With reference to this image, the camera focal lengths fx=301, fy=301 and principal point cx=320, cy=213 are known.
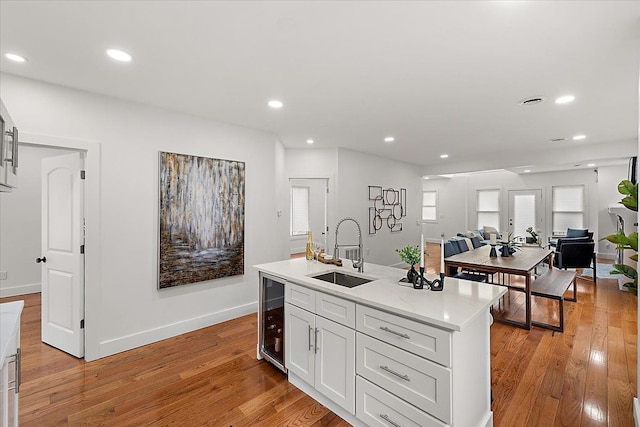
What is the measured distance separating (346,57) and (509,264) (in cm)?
331

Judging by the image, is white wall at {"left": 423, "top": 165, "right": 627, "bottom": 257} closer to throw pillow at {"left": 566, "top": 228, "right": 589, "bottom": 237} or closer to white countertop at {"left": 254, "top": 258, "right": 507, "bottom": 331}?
throw pillow at {"left": 566, "top": 228, "right": 589, "bottom": 237}

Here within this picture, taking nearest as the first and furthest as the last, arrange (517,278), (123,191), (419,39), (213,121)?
(419,39) → (123,191) → (213,121) → (517,278)

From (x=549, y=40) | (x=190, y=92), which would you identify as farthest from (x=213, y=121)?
(x=549, y=40)

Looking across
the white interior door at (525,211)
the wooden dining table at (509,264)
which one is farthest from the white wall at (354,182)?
the white interior door at (525,211)

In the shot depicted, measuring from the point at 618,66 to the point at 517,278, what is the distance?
4531mm

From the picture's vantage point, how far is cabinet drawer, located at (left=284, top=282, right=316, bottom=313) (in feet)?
7.45

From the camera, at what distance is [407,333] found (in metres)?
1.68

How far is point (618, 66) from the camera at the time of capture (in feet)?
7.70

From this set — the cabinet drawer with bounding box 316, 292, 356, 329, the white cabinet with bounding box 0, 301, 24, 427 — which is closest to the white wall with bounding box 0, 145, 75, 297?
the white cabinet with bounding box 0, 301, 24, 427

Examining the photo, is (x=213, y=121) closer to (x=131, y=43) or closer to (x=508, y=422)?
(x=131, y=43)

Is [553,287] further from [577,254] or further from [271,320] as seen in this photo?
[271,320]

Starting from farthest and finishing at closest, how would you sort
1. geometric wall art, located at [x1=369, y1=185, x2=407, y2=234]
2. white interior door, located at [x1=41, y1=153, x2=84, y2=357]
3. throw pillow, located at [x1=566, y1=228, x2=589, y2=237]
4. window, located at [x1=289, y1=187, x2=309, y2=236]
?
window, located at [x1=289, y1=187, x2=309, y2=236] < throw pillow, located at [x1=566, y1=228, x2=589, y2=237] < geometric wall art, located at [x1=369, y1=185, x2=407, y2=234] < white interior door, located at [x1=41, y1=153, x2=84, y2=357]

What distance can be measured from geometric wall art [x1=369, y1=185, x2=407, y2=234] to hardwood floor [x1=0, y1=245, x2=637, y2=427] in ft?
10.8

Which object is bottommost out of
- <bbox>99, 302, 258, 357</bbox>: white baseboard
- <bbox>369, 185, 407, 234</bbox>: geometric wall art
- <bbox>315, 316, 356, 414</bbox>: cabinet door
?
<bbox>99, 302, 258, 357</bbox>: white baseboard
